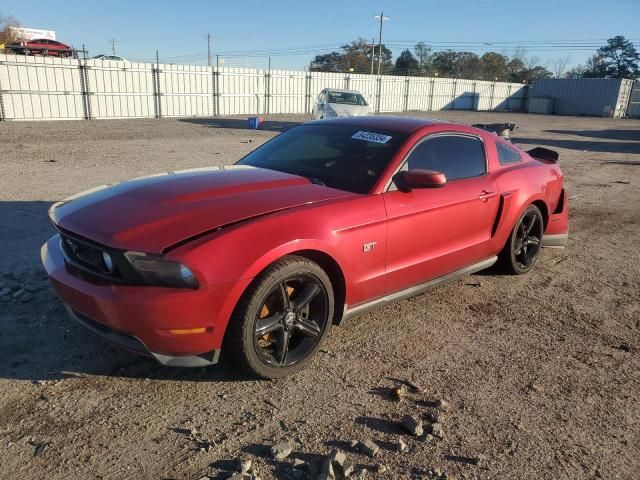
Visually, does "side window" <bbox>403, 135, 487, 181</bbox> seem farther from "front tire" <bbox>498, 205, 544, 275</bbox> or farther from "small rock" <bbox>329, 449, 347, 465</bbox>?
"small rock" <bbox>329, 449, 347, 465</bbox>

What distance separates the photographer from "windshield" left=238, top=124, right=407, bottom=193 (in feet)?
12.5

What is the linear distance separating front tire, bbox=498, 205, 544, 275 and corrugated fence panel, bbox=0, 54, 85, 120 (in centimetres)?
2135

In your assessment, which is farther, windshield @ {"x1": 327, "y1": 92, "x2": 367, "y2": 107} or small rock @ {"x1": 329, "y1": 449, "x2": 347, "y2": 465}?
windshield @ {"x1": 327, "y1": 92, "x2": 367, "y2": 107}

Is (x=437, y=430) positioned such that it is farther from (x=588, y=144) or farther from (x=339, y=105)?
(x=588, y=144)

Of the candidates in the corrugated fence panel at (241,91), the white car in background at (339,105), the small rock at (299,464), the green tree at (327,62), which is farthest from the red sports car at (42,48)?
the green tree at (327,62)

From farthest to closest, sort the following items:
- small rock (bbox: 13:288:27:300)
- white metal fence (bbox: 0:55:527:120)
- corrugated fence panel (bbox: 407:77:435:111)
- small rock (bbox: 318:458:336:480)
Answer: corrugated fence panel (bbox: 407:77:435:111) < white metal fence (bbox: 0:55:527:120) < small rock (bbox: 13:288:27:300) < small rock (bbox: 318:458:336:480)

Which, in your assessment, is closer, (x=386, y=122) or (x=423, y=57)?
(x=386, y=122)

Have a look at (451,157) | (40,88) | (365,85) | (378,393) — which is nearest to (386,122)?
(451,157)

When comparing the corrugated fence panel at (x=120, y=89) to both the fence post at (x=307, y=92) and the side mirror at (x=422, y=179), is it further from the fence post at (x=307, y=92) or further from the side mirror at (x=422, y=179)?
the side mirror at (x=422, y=179)

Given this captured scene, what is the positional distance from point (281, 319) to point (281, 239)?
0.51 meters

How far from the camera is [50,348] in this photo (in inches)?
134

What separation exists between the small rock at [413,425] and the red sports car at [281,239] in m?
0.77

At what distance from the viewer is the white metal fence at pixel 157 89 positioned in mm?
20969

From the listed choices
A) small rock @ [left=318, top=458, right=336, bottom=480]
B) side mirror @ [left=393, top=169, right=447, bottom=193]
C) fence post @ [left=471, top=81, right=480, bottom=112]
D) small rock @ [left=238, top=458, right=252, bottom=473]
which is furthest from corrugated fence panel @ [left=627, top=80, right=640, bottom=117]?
small rock @ [left=238, top=458, right=252, bottom=473]
